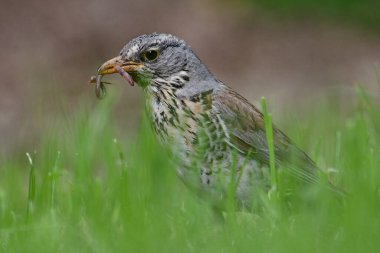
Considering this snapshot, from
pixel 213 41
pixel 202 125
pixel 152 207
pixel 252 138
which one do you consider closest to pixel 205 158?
pixel 202 125

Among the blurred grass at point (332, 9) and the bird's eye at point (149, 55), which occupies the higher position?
the blurred grass at point (332, 9)

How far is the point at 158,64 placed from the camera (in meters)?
6.41

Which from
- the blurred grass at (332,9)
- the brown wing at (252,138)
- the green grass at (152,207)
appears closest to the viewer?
the green grass at (152,207)

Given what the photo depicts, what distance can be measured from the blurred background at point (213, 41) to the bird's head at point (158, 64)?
5.26 meters

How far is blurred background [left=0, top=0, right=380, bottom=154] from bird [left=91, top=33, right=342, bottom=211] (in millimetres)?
5335

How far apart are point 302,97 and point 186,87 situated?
561 cm

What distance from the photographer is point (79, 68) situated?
512 inches

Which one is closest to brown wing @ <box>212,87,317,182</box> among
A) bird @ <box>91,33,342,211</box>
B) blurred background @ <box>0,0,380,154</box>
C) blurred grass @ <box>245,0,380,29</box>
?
bird @ <box>91,33,342,211</box>

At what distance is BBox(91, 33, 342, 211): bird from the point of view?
5.97 m

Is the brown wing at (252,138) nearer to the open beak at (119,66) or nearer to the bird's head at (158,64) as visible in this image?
the bird's head at (158,64)

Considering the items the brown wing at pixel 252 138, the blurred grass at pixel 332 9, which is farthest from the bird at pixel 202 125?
the blurred grass at pixel 332 9

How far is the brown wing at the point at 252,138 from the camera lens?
6.24 metres

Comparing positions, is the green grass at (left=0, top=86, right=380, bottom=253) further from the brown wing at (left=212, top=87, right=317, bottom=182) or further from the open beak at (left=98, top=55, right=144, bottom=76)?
the open beak at (left=98, top=55, right=144, bottom=76)

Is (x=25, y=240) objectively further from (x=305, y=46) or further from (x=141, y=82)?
(x=305, y=46)
